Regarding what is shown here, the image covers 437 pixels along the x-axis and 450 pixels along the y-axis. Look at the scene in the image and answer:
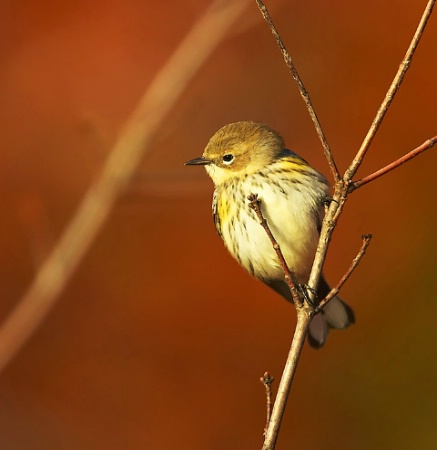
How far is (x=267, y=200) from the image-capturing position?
4.08m

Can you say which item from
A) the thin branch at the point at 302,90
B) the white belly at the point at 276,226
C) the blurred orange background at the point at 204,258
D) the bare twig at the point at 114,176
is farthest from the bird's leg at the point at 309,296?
the blurred orange background at the point at 204,258

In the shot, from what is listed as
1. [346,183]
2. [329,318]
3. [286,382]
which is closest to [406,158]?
[346,183]

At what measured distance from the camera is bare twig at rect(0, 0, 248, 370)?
221 inches

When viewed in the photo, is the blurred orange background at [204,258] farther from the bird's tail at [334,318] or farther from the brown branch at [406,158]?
the brown branch at [406,158]

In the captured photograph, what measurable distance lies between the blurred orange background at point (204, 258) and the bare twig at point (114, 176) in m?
1.23

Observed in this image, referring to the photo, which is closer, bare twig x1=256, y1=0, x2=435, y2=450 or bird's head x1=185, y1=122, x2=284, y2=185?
bare twig x1=256, y1=0, x2=435, y2=450

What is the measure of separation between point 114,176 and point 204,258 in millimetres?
2663

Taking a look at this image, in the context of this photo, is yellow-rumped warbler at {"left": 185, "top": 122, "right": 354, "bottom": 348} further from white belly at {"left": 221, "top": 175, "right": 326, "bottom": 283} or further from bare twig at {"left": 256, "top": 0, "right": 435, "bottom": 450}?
bare twig at {"left": 256, "top": 0, "right": 435, "bottom": 450}

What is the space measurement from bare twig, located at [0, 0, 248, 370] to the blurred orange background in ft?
4.04

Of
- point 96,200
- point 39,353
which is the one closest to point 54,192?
point 39,353

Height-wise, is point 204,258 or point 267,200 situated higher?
point 204,258

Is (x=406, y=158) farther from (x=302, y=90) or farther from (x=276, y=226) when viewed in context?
(x=276, y=226)

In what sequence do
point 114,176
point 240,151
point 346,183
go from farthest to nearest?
point 114,176
point 240,151
point 346,183

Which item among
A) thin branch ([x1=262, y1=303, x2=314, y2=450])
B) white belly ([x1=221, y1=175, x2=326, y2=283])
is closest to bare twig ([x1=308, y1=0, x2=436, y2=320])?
thin branch ([x1=262, y1=303, x2=314, y2=450])
